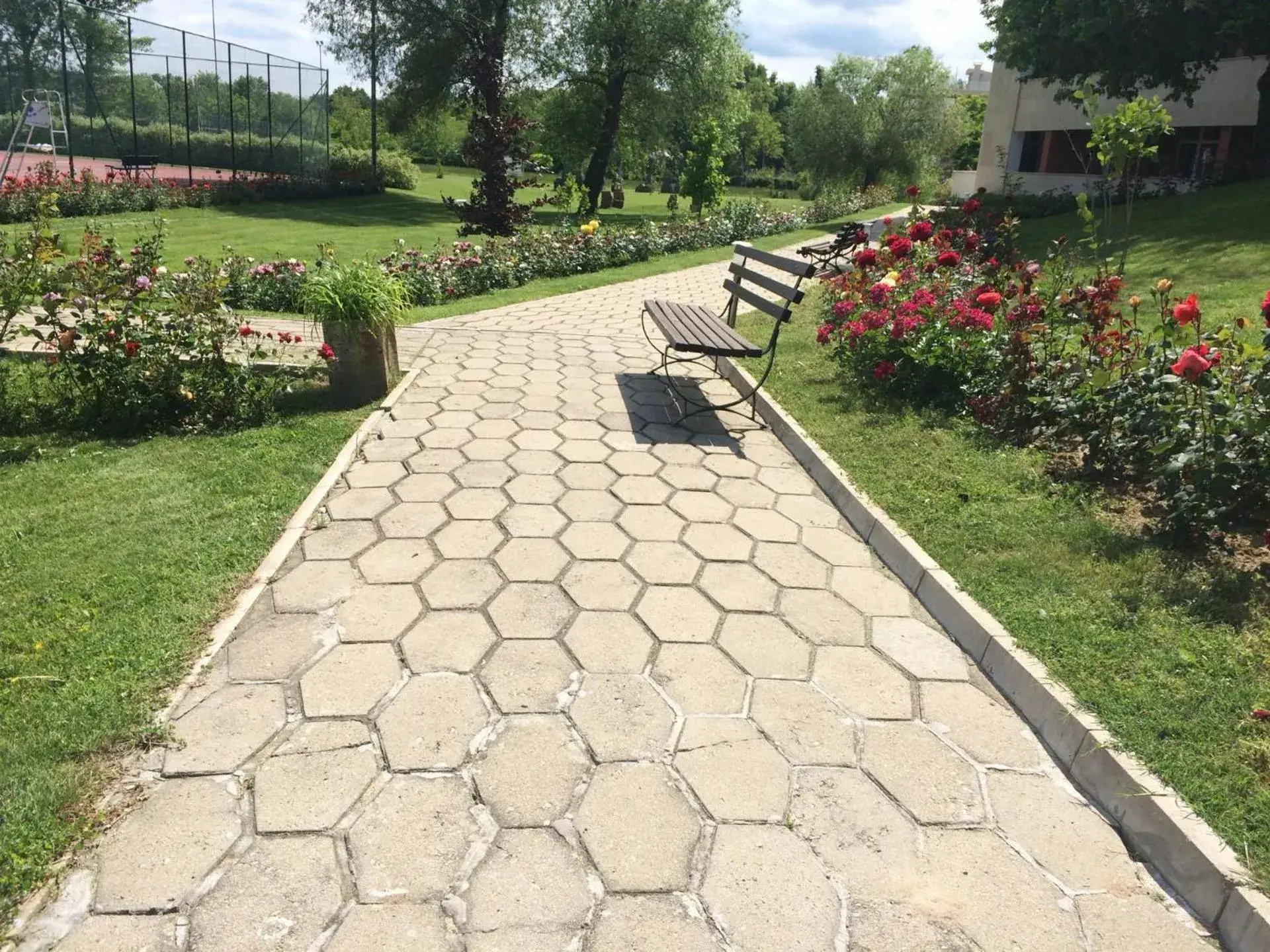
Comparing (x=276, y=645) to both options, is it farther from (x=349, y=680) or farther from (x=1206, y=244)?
(x=1206, y=244)

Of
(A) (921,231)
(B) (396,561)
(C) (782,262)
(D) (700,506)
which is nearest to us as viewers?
(B) (396,561)

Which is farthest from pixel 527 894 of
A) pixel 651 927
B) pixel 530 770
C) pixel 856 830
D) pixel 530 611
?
pixel 530 611

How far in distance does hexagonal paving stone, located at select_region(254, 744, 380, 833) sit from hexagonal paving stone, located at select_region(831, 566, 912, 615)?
206 cm

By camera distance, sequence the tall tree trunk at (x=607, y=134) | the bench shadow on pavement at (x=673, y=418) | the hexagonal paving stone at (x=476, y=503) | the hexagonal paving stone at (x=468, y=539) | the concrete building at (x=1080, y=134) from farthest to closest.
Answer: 1. the tall tree trunk at (x=607, y=134)
2. the concrete building at (x=1080, y=134)
3. the bench shadow on pavement at (x=673, y=418)
4. the hexagonal paving stone at (x=476, y=503)
5. the hexagonal paving stone at (x=468, y=539)

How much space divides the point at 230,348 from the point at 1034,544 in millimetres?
5552

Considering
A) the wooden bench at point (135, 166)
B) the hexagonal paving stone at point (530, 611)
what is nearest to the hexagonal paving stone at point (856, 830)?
the hexagonal paving stone at point (530, 611)

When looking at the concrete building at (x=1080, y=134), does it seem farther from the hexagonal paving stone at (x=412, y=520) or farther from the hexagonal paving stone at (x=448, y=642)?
the hexagonal paving stone at (x=448, y=642)

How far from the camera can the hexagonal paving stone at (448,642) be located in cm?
300

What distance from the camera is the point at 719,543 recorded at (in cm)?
409

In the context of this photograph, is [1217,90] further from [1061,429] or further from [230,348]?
[230,348]

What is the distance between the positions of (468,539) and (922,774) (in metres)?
2.19

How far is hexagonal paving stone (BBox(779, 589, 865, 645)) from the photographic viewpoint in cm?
336

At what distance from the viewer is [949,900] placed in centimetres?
215

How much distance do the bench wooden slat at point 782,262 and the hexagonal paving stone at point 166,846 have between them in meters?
5.06
